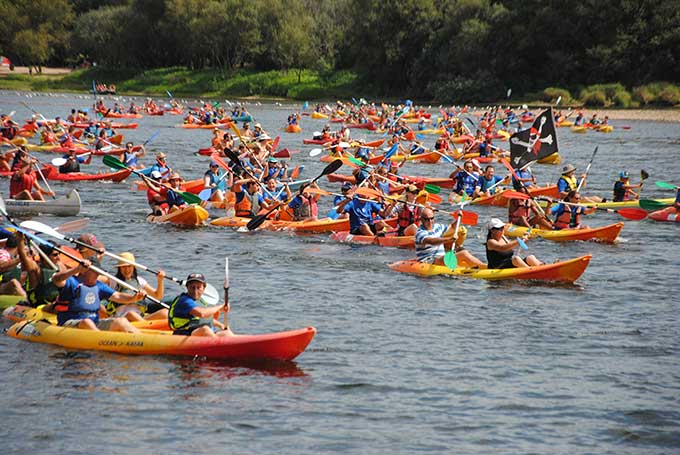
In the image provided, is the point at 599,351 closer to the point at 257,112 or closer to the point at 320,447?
the point at 320,447

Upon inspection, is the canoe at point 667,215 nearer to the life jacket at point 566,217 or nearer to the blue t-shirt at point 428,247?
the life jacket at point 566,217

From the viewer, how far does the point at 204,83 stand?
89.1 metres

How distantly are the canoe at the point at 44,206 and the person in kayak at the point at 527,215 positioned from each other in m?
9.67

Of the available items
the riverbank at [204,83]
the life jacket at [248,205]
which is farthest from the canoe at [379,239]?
the riverbank at [204,83]

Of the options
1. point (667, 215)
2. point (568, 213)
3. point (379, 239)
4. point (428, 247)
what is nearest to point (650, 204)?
point (667, 215)

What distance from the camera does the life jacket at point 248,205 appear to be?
21.7 m

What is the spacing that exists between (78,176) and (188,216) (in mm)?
8795

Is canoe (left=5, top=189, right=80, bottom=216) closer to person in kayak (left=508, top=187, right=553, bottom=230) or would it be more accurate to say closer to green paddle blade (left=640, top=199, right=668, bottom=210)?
person in kayak (left=508, top=187, right=553, bottom=230)

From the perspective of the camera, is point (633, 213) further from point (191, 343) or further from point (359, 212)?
point (191, 343)

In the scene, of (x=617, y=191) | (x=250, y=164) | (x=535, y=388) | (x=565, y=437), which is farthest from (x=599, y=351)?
(x=250, y=164)

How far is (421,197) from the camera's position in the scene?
19.4 metres

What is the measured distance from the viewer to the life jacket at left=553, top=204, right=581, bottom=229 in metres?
19.8

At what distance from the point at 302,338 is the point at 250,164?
45.8 ft

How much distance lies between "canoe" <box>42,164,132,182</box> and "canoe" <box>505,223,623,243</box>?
13223 mm
